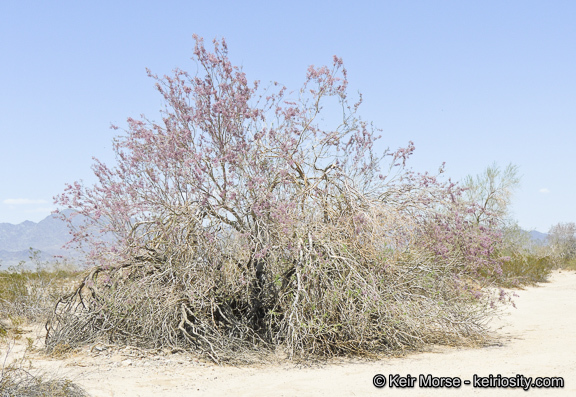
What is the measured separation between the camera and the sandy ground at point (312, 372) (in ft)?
20.1

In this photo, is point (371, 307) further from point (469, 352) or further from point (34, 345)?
point (34, 345)

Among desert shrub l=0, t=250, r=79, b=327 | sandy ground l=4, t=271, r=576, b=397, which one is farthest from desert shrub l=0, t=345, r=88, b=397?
desert shrub l=0, t=250, r=79, b=327

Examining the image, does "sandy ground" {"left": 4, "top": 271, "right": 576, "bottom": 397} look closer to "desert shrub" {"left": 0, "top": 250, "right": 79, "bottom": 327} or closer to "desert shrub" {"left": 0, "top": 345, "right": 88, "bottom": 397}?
"desert shrub" {"left": 0, "top": 345, "right": 88, "bottom": 397}

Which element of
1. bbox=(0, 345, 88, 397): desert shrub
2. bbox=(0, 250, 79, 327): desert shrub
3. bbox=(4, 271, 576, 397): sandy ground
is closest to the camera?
bbox=(0, 345, 88, 397): desert shrub

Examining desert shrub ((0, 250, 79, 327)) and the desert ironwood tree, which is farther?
desert shrub ((0, 250, 79, 327))

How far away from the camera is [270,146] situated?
8617 mm

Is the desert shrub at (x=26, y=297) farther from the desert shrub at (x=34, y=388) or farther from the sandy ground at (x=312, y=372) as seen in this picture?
the desert shrub at (x=34, y=388)

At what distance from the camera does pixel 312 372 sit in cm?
696

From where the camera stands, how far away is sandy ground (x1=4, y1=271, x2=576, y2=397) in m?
6.12

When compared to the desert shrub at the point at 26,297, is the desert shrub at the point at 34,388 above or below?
below

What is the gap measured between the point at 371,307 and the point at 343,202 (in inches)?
67.0

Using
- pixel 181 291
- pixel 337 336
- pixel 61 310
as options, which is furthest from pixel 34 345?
pixel 337 336

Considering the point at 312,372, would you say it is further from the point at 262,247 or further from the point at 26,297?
the point at 26,297

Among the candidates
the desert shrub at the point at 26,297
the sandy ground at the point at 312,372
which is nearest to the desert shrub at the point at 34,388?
the sandy ground at the point at 312,372
